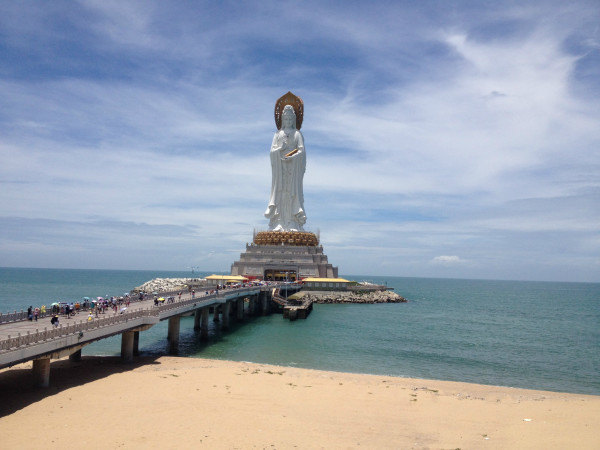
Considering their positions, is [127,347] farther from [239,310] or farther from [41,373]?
[239,310]

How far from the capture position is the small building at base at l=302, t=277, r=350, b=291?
56.0m

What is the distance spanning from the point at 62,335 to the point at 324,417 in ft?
28.9

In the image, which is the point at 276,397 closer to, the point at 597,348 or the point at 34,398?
the point at 34,398

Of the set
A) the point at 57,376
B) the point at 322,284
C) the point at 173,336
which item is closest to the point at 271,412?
the point at 57,376

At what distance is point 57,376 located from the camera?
711 inches

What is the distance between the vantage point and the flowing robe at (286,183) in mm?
64562

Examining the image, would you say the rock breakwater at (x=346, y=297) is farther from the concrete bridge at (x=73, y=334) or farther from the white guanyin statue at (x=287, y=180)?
the concrete bridge at (x=73, y=334)

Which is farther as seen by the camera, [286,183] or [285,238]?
[286,183]

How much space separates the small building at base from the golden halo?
73.3 feet

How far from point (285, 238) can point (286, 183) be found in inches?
324

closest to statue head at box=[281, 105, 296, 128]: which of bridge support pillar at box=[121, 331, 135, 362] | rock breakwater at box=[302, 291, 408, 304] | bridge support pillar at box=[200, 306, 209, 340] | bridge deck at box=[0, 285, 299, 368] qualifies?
rock breakwater at box=[302, 291, 408, 304]

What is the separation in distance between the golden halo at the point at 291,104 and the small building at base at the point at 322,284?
22.3 meters

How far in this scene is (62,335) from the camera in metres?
16.0

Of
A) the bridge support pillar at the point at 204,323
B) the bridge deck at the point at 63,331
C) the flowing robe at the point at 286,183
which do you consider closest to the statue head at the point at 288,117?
→ the flowing robe at the point at 286,183
